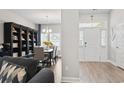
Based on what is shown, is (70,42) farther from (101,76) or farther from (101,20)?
(101,20)

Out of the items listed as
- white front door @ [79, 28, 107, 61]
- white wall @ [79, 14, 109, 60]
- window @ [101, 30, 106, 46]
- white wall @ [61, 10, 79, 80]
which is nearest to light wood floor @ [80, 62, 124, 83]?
white wall @ [61, 10, 79, 80]

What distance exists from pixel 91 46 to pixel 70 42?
15.5 feet

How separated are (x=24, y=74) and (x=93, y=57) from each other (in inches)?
291

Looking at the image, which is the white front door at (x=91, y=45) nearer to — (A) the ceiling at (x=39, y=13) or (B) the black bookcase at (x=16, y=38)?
(A) the ceiling at (x=39, y=13)

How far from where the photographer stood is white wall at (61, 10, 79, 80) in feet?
13.1

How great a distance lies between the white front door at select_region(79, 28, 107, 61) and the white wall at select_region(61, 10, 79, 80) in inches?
180

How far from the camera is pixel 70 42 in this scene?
400 centimetres

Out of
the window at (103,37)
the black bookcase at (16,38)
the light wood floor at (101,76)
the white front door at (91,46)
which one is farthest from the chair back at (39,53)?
the window at (103,37)

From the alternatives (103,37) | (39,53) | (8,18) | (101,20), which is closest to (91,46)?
(103,37)

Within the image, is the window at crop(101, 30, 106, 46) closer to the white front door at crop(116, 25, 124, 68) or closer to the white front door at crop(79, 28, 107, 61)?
the white front door at crop(79, 28, 107, 61)

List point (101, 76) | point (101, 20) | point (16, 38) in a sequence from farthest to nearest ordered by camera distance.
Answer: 1. point (101, 20)
2. point (16, 38)
3. point (101, 76)
